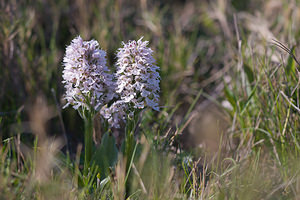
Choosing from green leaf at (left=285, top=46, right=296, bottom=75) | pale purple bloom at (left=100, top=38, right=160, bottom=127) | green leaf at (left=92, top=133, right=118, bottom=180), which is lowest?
green leaf at (left=92, top=133, right=118, bottom=180)

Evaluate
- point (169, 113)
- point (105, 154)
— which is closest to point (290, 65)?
point (169, 113)

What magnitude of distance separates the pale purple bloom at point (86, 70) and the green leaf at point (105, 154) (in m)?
0.23

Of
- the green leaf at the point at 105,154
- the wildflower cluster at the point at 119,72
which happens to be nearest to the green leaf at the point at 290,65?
the wildflower cluster at the point at 119,72

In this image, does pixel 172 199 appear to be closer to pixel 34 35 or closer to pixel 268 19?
pixel 34 35

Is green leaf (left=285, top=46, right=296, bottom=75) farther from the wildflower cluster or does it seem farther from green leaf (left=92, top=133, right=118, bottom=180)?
green leaf (left=92, top=133, right=118, bottom=180)

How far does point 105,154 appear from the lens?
1809 millimetres

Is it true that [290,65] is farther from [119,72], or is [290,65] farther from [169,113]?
[119,72]

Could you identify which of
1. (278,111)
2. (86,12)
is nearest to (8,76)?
(86,12)

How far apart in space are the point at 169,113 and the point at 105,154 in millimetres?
1002

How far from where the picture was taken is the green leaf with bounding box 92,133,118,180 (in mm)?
1782

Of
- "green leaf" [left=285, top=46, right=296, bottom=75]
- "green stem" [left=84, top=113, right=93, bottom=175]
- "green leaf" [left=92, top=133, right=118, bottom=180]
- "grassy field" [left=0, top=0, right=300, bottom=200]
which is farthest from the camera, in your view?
"green leaf" [left=285, top=46, right=296, bottom=75]

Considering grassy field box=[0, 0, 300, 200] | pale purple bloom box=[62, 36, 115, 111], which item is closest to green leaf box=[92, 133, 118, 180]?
grassy field box=[0, 0, 300, 200]

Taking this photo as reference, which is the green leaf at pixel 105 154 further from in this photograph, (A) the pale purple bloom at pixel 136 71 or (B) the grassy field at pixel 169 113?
(A) the pale purple bloom at pixel 136 71

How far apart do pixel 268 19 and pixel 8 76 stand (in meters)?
2.79
